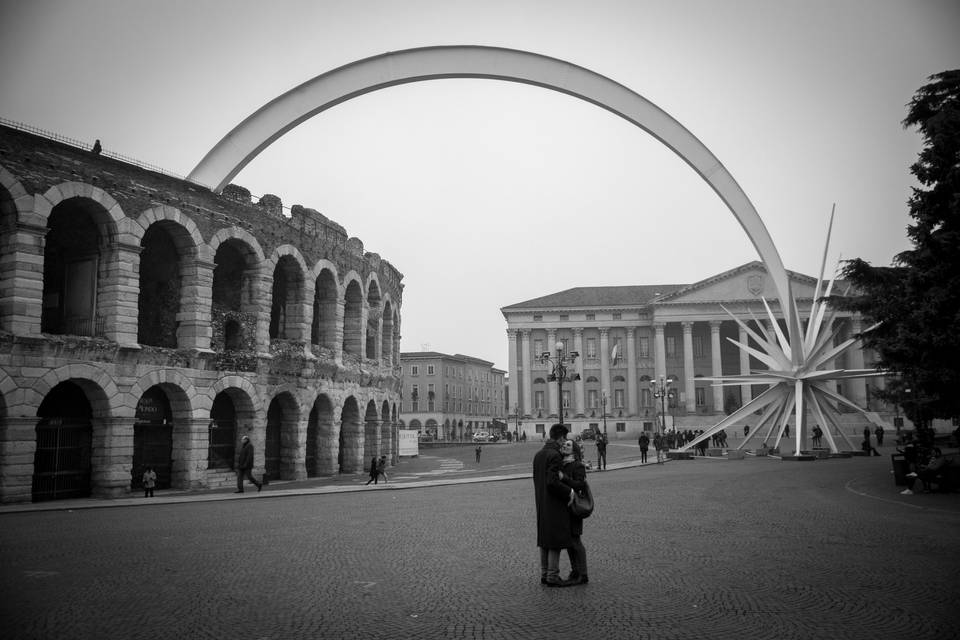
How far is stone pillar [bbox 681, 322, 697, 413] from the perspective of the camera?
98.3 metres

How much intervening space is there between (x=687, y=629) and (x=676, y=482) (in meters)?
20.4

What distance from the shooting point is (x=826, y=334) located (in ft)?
135

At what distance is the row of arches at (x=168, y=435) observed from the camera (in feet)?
74.5

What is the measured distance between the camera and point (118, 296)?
23.9m

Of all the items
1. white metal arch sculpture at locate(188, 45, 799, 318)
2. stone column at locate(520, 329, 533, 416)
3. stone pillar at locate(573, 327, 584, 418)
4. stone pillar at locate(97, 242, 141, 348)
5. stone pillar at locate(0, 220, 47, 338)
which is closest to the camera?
stone pillar at locate(0, 220, 47, 338)

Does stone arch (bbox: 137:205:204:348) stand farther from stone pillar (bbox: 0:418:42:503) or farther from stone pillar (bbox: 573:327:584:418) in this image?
stone pillar (bbox: 573:327:584:418)

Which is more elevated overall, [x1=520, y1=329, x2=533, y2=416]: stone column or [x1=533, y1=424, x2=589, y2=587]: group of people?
[x1=520, y1=329, x2=533, y2=416]: stone column

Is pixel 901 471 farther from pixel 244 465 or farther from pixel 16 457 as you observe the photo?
pixel 16 457

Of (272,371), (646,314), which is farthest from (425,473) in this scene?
(646,314)

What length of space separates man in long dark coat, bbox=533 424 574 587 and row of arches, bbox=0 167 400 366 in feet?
59.8

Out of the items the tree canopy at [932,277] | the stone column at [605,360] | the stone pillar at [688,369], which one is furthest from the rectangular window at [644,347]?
the tree canopy at [932,277]

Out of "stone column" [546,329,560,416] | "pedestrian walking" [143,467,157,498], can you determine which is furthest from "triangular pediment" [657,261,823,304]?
"pedestrian walking" [143,467,157,498]

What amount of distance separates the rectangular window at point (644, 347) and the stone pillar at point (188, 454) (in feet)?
286

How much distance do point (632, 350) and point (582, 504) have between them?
9935cm
